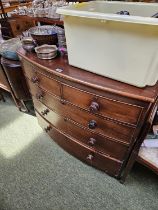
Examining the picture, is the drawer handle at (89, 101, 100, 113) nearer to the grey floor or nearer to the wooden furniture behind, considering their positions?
the grey floor

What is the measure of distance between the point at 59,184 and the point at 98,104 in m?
0.80

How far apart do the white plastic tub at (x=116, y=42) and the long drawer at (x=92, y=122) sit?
0.25 m

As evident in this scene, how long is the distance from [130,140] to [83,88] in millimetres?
382

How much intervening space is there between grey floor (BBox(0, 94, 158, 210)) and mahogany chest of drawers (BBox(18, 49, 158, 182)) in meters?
0.12

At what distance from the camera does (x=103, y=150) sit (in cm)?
111

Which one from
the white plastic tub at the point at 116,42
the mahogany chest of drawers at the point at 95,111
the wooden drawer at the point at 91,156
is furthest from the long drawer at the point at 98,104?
the wooden drawer at the point at 91,156

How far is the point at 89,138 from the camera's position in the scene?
1117mm

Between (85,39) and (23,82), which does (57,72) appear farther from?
(23,82)

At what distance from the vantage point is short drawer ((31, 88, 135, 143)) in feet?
2.96

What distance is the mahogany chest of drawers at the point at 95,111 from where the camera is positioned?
0.79m

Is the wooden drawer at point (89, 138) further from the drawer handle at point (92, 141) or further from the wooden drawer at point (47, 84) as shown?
the wooden drawer at point (47, 84)

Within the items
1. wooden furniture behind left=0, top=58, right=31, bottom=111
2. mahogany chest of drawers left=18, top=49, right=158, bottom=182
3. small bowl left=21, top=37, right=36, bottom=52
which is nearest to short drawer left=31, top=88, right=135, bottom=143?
mahogany chest of drawers left=18, top=49, right=158, bottom=182

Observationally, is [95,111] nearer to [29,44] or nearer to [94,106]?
[94,106]

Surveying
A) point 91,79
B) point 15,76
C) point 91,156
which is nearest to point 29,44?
point 15,76
